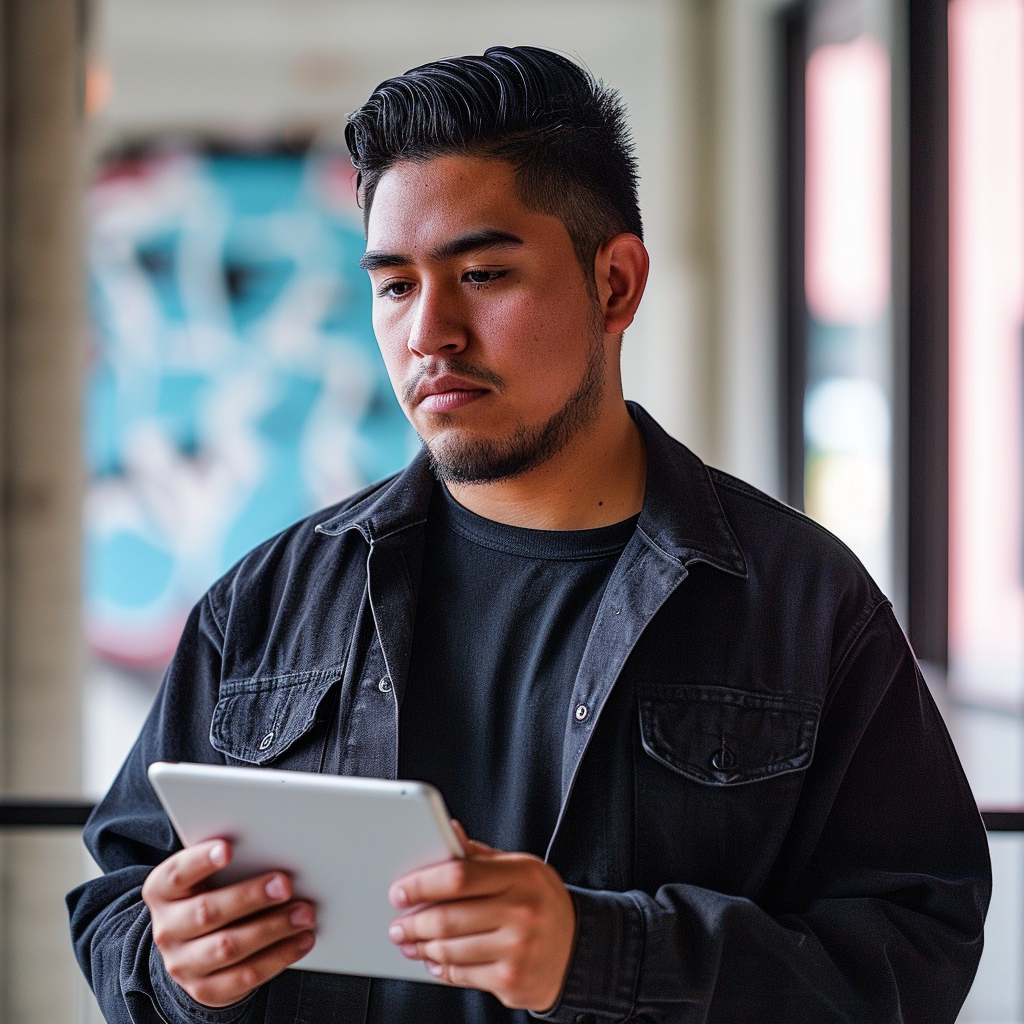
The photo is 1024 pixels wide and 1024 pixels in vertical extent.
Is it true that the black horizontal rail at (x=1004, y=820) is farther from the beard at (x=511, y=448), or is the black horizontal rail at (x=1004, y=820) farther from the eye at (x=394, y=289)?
the eye at (x=394, y=289)

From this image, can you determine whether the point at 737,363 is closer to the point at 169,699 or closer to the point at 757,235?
the point at 757,235

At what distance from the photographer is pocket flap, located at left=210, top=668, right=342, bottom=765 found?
1.21 meters

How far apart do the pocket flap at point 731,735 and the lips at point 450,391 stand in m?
0.33

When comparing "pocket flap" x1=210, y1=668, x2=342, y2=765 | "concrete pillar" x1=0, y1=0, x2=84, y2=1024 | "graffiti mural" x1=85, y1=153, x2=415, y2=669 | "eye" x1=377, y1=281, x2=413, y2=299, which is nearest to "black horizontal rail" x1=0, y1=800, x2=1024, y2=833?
"pocket flap" x1=210, y1=668, x2=342, y2=765

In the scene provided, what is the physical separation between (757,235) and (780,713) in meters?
3.65

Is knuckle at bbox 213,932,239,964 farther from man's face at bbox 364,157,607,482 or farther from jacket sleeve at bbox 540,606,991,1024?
man's face at bbox 364,157,607,482

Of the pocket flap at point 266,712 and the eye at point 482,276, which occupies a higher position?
the eye at point 482,276

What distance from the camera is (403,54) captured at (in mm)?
4902

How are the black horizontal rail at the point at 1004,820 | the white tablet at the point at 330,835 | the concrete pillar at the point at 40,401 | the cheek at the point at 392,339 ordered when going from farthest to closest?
the concrete pillar at the point at 40,401
the black horizontal rail at the point at 1004,820
the cheek at the point at 392,339
the white tablet at the point at 330,835

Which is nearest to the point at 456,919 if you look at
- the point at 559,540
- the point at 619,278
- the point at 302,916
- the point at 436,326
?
the point at 302,916

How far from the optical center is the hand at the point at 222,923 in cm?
95

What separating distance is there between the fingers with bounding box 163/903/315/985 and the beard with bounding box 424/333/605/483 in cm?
45

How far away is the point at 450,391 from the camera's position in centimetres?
117

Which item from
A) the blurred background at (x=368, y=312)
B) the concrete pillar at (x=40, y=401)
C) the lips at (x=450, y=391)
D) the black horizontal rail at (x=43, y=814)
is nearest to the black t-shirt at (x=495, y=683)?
the lips at (x=450, y=391)
